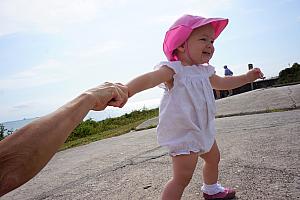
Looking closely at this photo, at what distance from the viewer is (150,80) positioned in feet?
7.00

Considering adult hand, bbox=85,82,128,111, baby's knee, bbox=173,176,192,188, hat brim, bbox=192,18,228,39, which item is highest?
hat brim, bbox=192,18,228,39

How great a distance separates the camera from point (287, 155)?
3.12 meters

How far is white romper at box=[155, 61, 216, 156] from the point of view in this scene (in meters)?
2.30

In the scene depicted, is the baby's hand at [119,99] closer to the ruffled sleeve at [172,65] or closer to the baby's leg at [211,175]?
the ruffled sleeve at [172,65]

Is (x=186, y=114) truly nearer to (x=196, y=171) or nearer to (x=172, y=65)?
(x=172, y=65)

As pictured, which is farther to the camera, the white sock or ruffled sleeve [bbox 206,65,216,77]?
ruffled sleeve [bbox 206,65,216,77]

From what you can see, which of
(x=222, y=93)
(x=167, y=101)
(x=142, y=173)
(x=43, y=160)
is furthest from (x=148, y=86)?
(x=222, y=93)

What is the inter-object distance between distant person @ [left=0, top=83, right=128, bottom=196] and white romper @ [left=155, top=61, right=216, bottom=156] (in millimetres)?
1208

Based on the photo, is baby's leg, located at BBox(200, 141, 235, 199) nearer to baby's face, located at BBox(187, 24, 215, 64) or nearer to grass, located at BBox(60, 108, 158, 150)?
baby's face, located at BBox(187, 24, 215, 64)

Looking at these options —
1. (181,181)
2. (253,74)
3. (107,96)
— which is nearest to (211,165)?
(181,181)

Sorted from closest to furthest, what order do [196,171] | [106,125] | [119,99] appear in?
[119,99], [196,171], [106,125]

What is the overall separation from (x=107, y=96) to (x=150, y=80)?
29.0 inches

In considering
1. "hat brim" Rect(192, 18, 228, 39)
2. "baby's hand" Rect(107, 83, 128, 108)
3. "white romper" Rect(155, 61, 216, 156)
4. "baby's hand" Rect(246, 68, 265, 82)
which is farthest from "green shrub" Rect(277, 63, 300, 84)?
"baby's hand" Rect(107, 83, 128, 108)

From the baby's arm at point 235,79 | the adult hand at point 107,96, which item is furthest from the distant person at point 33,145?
the baby's arm at point 235,79
